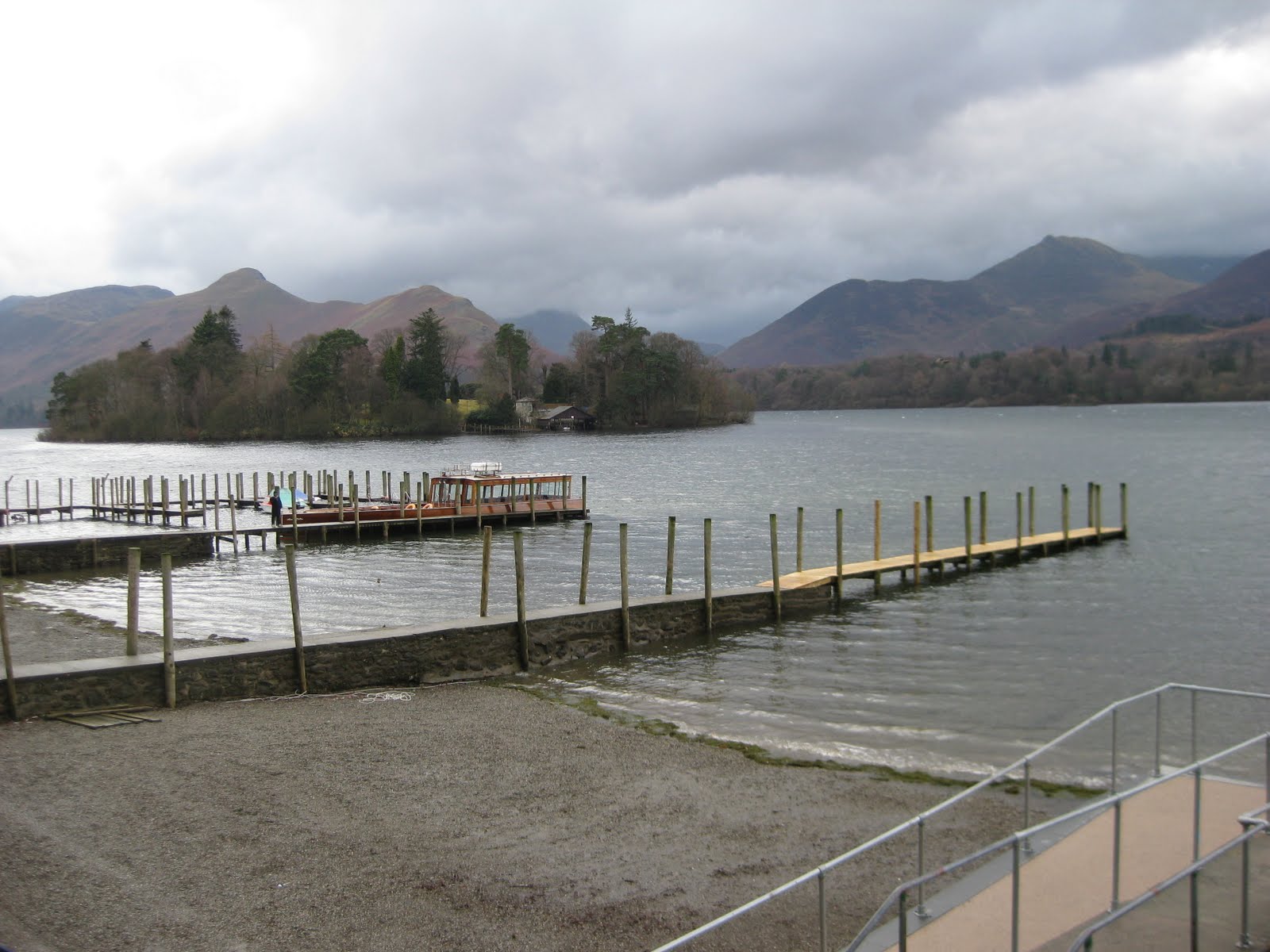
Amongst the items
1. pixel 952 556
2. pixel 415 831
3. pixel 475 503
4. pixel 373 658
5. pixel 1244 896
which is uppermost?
pixel 1244 896

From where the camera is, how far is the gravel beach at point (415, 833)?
838 cm

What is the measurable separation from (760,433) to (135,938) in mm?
155645

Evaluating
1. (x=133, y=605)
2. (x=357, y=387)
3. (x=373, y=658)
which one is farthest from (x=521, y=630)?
(x=357, y=387)

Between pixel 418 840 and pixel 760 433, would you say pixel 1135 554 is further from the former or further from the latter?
pixel 760 433

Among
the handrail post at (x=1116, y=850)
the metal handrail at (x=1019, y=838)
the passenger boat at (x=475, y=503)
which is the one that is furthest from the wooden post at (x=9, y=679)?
the passenger boat at (x=475, y=503)

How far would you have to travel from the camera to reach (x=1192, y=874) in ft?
19.2

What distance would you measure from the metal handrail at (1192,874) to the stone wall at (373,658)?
1359 centimetres

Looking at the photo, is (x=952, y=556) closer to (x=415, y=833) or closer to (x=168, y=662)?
(x=168, y=662)

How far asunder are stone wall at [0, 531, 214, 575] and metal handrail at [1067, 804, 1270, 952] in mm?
32847

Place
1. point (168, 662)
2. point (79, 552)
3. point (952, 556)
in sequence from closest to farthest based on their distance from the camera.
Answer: point (168, 662) → point (952, 556) → point (79, 552)

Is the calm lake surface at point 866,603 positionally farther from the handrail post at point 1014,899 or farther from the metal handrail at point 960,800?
the handrail post at point 1014,899

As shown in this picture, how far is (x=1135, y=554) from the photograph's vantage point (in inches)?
1452

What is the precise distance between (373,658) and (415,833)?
723 centimetres

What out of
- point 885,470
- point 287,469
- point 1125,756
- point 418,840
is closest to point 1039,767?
point 1125,756
